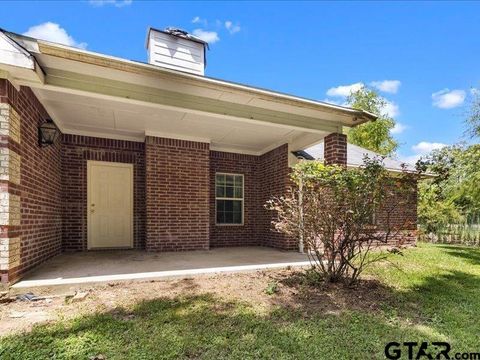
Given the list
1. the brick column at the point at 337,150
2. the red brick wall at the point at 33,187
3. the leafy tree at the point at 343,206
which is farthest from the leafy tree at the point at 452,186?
the red brick wall at the point at 33,187

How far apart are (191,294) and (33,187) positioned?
3.16m

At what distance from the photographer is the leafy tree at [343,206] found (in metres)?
4.18

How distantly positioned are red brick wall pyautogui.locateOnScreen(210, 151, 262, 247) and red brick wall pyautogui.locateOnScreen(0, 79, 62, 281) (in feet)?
12.9

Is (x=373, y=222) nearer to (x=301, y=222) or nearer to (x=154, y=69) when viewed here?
(x=301, y=222)

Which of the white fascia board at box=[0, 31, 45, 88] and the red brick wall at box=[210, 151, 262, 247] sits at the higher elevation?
the white fascia board at box=[0, 31, 45, 88]

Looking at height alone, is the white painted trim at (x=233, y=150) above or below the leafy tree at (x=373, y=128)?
below

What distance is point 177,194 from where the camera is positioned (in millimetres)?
7555

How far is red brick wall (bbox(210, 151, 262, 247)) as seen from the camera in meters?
8.64

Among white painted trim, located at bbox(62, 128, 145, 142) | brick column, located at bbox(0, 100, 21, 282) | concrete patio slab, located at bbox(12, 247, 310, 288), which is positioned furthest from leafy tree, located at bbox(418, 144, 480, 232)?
white painted trim, located at bbox(62, 128, 145, 142)

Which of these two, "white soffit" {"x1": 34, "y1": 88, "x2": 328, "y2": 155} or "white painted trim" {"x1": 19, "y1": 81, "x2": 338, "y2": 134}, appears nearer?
"white painted trim" {"x1": 19, "y1": 81, "x2": 338, "y2": 134}

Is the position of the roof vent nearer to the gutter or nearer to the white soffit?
the white soffit

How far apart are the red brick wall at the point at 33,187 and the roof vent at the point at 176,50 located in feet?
14.0

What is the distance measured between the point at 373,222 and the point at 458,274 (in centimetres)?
282

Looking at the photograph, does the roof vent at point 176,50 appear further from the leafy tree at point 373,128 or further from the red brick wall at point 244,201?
the leafy tree at point 373,128
